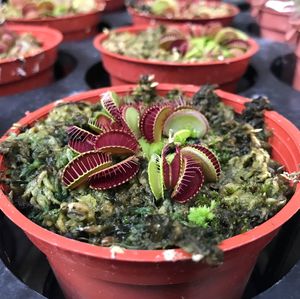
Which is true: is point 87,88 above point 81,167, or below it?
below

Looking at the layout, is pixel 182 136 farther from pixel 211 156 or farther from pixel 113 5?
pixel 113 5

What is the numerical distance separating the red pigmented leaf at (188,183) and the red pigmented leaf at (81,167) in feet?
0.61

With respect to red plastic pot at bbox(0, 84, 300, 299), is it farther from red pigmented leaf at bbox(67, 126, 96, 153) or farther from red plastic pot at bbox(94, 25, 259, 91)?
red plastic pot at bbox(94, 25, 259, 91)

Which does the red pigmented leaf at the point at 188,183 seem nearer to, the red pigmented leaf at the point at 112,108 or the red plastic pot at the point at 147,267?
the red plastic pot at the point at 147,267

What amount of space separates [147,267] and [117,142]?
0.37m

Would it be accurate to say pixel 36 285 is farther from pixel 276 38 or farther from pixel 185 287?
pixel 276 38

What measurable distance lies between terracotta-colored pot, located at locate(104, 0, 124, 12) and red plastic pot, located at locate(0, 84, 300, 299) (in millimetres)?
2580

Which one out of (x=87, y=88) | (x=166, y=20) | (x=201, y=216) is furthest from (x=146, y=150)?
(x=166, y=20)

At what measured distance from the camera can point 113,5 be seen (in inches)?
132

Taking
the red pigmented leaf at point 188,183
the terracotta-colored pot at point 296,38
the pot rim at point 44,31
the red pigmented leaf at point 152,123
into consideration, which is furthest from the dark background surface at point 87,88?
the red pigmented leaf at point 152,123

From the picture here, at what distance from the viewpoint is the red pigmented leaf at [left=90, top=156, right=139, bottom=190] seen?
1011mm

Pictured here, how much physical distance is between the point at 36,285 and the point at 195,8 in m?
2.11

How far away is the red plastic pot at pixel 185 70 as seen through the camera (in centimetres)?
177

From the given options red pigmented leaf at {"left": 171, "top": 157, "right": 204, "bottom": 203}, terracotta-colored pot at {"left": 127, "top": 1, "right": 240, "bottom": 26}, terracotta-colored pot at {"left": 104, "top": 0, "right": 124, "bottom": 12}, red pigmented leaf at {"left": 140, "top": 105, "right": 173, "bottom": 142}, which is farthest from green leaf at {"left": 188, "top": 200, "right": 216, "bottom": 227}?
terracotta-colored pot at {"left": 104, "top": 0, "right": 124, "bottom": 12}
